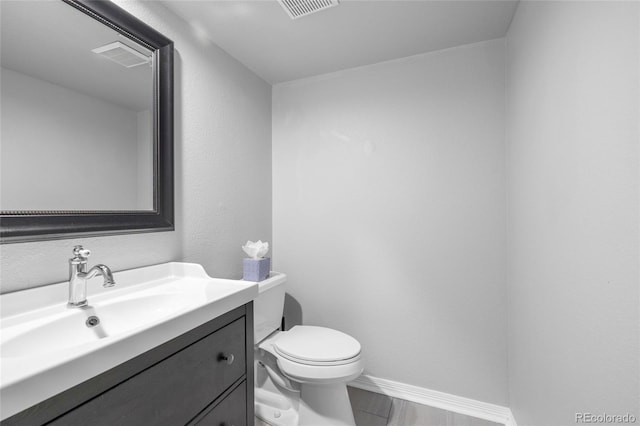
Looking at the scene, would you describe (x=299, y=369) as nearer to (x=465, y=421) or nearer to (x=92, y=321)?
(x=92, y=321)

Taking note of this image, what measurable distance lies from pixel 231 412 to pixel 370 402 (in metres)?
1.12

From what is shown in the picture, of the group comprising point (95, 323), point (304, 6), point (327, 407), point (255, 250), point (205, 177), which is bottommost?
point (327, 407)

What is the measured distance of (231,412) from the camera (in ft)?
3.64

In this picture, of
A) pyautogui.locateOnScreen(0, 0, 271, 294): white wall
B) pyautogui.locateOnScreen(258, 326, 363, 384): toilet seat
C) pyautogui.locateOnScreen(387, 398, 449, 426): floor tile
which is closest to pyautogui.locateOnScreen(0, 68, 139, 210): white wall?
pyautogui.locateOnScreen(0, 0, 271, 294): white wall

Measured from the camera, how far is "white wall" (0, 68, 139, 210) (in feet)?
3.23

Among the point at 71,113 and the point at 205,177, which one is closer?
the point at 71,113

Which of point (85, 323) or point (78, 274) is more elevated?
point (78, 274)

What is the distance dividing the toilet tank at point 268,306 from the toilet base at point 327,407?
0.38 metres

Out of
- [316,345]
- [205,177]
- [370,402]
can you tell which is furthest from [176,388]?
[370,402]

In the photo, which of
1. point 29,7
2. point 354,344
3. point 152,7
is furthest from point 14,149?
point 354,344

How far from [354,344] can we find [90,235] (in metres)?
1.29

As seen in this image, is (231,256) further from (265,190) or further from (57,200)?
(57,200)

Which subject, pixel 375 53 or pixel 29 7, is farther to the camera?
pixel 375 53

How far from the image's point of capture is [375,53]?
1.95m
